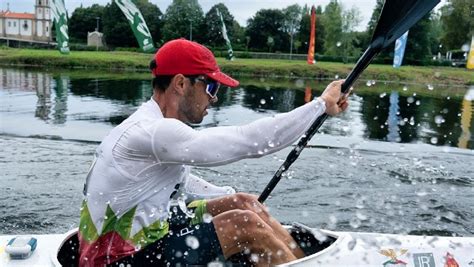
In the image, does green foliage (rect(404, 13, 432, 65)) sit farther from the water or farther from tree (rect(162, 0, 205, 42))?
the water

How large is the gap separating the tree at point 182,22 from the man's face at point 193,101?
5352cm

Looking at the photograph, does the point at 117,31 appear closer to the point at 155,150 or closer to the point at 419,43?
the point at 419,43

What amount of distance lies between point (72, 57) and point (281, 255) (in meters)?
47.0

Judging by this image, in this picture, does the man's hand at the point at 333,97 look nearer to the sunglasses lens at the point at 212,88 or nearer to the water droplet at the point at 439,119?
the sunglasses lens at the point at 212,88

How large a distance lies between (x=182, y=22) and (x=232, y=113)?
41125mm

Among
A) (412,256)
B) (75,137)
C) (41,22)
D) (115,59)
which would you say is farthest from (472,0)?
(41,22)

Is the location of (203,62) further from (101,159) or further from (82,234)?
(82,234)

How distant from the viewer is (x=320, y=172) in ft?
34.7

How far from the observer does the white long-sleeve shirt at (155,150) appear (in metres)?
3.08

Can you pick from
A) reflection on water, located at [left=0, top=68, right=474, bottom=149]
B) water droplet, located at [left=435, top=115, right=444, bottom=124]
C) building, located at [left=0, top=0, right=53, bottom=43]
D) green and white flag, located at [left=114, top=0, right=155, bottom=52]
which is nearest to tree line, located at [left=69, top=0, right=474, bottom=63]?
building, located at [left=0, top=0, right=53, bottom=43]

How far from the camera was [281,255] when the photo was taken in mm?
3562

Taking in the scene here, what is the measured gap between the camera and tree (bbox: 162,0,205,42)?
186 feet

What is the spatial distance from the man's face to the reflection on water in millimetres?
9848

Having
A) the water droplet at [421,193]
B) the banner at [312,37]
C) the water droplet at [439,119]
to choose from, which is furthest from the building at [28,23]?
the water droplet at [421,193]
